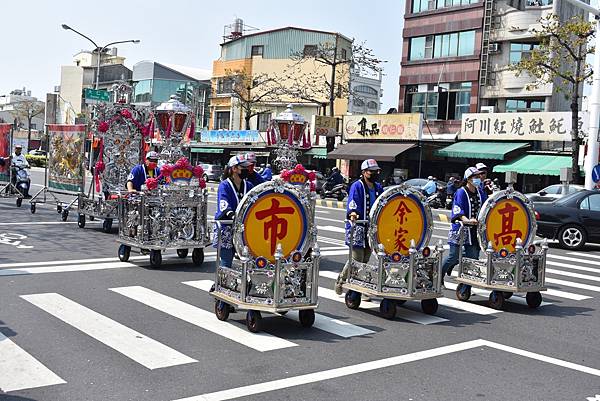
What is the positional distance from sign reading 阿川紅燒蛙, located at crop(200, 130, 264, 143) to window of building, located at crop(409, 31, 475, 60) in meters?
12.5

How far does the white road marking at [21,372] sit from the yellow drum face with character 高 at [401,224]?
4237 millimetres

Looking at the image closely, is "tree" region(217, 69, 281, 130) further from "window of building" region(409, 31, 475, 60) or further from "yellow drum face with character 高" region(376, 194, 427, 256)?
"yellow drum face with character 高" region(376, 194, 427, 256)

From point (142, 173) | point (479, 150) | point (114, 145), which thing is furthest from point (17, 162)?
point (479, 150)

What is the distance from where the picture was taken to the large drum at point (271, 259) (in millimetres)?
7293

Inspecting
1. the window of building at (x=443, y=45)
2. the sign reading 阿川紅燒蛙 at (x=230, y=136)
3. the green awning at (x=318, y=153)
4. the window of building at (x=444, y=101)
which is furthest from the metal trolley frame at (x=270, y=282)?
the sign reading 阿川紅燒蛙 at (x=230, y=136)

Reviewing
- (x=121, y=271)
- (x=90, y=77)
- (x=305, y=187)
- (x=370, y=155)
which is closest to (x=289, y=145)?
(x=305, y=187)

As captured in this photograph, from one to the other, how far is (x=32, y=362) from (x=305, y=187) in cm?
837

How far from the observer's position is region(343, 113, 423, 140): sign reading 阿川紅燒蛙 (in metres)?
36.2

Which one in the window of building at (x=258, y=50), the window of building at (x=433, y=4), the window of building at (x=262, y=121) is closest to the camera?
the window of building at (x=433, y=4)

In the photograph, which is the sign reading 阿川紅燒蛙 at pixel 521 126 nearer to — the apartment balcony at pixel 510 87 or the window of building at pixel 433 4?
the apartment balcony at pixel 510 87

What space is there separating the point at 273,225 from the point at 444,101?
3211 centimetres

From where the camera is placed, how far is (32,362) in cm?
594

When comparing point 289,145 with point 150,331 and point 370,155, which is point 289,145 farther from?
point 370,155

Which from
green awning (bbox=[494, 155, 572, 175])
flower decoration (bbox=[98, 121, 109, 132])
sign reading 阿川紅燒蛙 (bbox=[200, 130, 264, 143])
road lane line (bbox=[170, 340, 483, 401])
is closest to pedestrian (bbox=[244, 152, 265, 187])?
road lane line (bbox=[170, 340, 483, 401])
